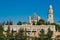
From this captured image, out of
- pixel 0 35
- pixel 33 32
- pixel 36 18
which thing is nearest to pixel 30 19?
pixel 36 18

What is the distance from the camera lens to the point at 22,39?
39531mm

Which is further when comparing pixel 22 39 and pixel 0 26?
pixel 0 26

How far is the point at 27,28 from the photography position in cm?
4856

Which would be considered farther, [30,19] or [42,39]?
[30,19]

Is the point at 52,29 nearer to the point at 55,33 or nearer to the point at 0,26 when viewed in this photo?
the point at 55,33

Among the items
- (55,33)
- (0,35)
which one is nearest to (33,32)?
(55,33)

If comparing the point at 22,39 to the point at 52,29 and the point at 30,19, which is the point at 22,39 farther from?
the point at 30,19

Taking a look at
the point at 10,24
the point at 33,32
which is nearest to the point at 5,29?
the point at 10,24

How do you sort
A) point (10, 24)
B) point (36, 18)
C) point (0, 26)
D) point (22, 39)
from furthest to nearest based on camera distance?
point (36, 18)
point (10, 24)
point (0, 26)
point (22, 39)

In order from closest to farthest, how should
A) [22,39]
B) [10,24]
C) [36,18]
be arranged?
1. [22,39]
2. [10,24]
3. [36,18]

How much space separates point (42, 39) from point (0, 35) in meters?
6.14

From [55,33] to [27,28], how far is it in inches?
186

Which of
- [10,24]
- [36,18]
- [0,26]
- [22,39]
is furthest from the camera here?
[36,18]

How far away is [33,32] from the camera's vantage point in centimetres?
4912
